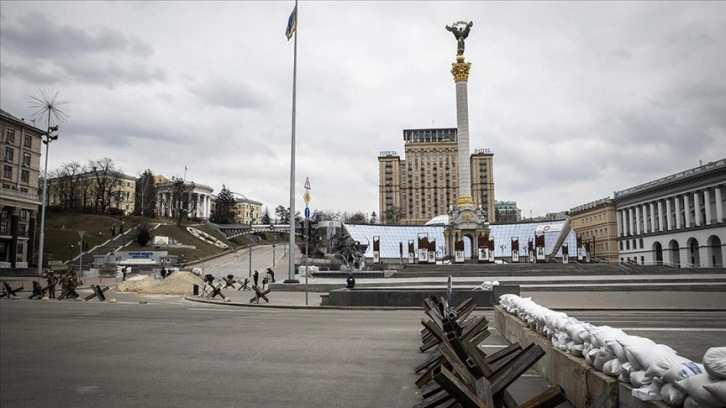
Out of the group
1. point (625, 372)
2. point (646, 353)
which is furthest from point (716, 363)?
point (625, 372)

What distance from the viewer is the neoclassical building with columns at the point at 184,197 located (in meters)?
126

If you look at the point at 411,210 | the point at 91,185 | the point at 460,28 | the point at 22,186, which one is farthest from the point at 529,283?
the point at 411,210

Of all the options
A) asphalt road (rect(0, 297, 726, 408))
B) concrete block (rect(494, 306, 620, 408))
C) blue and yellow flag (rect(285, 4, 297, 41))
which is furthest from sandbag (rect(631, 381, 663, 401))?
blue and yellow flag (rect(285, 4, 297, 41))

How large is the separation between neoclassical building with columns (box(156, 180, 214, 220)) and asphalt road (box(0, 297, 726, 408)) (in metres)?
114

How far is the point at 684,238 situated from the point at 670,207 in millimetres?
7185

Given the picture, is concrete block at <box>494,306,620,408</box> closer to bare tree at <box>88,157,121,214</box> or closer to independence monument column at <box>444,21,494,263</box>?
independence monument column at <box>444,21,494,263</box>

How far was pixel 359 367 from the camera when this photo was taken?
28.3ft

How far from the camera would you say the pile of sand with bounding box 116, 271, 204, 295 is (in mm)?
34844

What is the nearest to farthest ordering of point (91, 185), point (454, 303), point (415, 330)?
point (415, 330) < point (454, 303) < point (91, 185)

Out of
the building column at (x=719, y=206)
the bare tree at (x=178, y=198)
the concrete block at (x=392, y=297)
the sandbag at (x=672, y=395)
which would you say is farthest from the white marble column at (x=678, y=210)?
the bare tree at (x=178, y=198)

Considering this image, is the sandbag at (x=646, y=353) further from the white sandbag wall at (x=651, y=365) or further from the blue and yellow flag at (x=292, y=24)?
the blue and yellow flag at (x=292, y=24)

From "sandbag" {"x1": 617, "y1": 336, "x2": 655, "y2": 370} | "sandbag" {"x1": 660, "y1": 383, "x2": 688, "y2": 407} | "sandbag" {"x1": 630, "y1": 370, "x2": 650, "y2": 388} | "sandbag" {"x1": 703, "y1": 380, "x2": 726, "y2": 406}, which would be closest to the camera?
"sandbag" {"x1": 703, "y1": 380, "x2": 726, "y2": 406}

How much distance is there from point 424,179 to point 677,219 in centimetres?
10970

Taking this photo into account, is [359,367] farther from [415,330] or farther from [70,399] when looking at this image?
[415,330]
